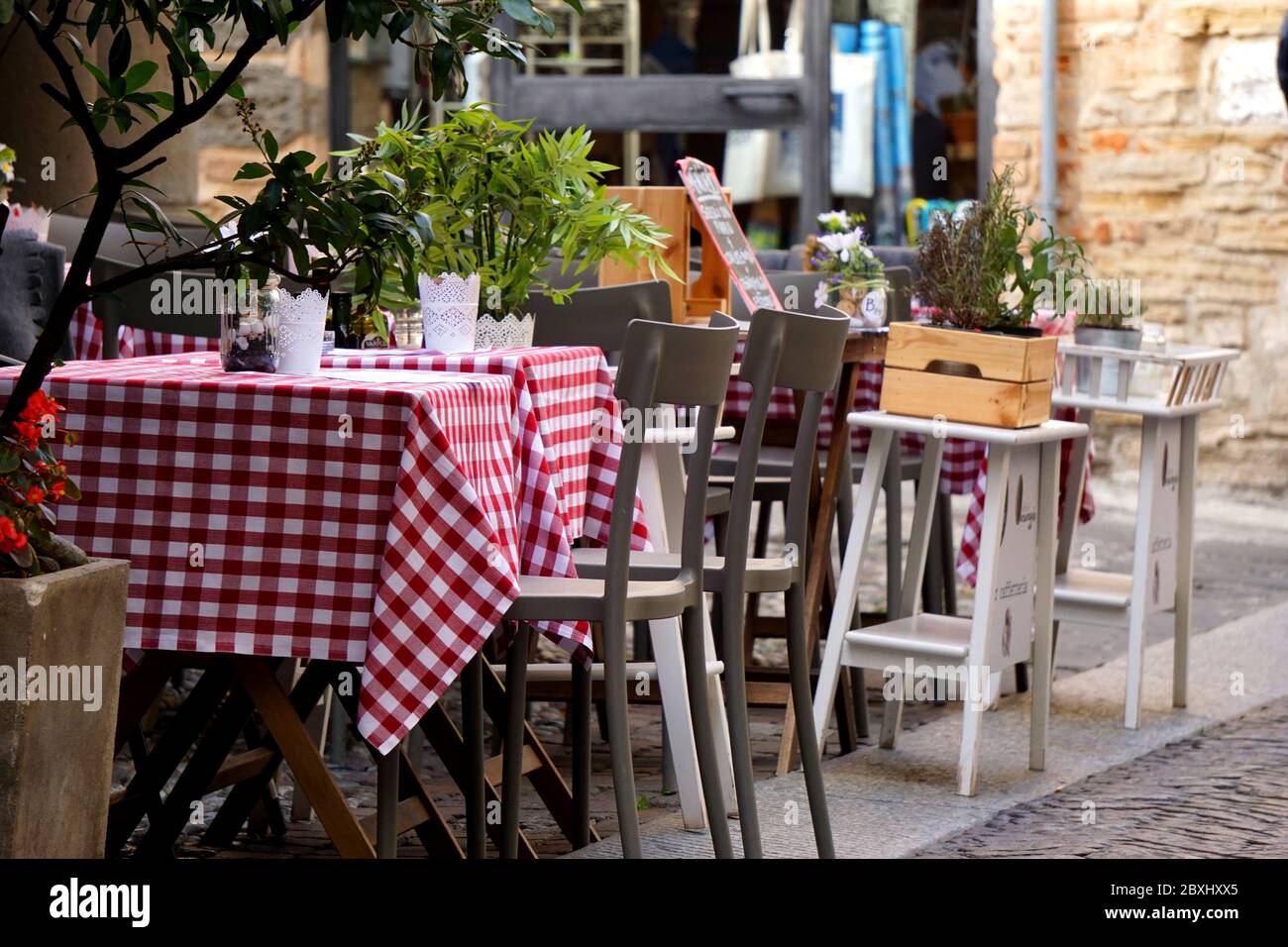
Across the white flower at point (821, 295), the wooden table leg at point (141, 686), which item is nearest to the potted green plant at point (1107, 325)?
the white flower at point (821, 295)

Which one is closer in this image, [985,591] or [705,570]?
[705,570]

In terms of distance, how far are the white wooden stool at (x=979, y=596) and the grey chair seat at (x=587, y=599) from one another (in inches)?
48.0

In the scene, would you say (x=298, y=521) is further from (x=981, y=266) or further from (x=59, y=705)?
(x=981, y=266)

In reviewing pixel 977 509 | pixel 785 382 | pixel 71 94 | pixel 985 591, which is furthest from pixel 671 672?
pixel 71 94

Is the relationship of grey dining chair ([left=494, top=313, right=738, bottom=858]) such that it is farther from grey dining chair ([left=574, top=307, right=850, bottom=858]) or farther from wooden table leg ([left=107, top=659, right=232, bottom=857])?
wooden table leg ([left=107, top=659, right=232, bottom=857])

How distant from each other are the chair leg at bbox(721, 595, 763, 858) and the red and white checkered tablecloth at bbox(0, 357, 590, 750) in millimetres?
600

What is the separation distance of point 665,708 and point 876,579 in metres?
3.50

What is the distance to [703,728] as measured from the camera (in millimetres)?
3561

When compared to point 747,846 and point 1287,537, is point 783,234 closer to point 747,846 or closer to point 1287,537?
point 1287,537

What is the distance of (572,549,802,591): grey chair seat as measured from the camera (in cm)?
374

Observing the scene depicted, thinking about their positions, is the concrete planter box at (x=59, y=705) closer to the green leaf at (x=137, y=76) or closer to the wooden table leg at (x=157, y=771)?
the wooden table leg at (x=157, y=771)

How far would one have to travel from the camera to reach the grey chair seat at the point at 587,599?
333 cm

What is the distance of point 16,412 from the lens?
2.88 m

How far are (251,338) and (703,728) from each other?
1.06 metres
